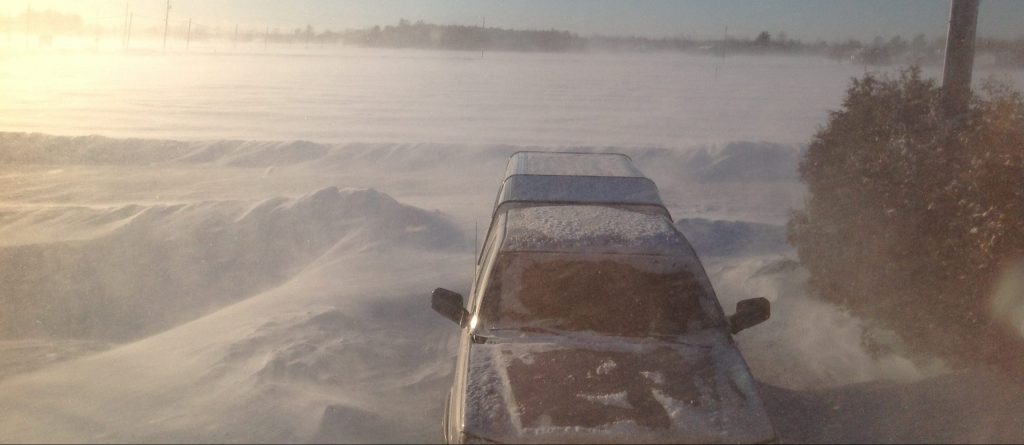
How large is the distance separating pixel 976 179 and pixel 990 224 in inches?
16.9

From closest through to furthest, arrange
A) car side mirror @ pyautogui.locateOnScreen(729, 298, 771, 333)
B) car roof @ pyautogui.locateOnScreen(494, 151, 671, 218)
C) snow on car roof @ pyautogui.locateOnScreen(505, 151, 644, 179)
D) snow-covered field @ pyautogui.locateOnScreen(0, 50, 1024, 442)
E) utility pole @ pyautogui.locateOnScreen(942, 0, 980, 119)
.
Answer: car side mirror @ pyautogui.locateOnScreen(729, 298, 771, 333)
snow-covered field @ pyautogui.locateOnScreen(0, 50, 1024, 442)
car roof @ pyautogui.locateOnScreen(494, 151, 671, 218)
snow on car roof @ pyautogui.locateOnScreen(505, 151, 644, 179)
utility pole @ pyautogui.locateOnScreen(942, 0, 980, 119)

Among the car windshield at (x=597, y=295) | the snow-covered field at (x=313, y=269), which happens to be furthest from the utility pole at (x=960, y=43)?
the car windshield at (x=597, y=295)

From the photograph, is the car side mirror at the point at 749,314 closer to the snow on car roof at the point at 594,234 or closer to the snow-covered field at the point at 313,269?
the snow on car roof at the point at 594,234

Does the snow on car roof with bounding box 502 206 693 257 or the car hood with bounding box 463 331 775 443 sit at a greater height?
the snow on car roof with bounding box 502 206 693 257

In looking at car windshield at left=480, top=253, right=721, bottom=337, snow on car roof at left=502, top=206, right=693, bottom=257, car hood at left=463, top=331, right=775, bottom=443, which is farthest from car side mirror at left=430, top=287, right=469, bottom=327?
car hood at left=463, top=331, right=775, bottom=443

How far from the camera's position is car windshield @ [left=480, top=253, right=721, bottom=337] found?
16.2 ft

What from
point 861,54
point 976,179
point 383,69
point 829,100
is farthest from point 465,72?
point 976,179

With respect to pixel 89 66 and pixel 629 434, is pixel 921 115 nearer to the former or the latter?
pixel 629 434

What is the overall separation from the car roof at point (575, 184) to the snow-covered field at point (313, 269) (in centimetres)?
157

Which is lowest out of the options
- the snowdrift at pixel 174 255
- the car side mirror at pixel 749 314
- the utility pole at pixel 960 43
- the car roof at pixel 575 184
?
the snowdrift at pixel 174 255

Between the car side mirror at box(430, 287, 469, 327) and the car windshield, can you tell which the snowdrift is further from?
the car windshield

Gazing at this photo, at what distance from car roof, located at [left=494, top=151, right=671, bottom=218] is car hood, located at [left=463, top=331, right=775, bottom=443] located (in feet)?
7.51

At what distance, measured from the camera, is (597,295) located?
16.7ft

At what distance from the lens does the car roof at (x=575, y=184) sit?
22.9ft
